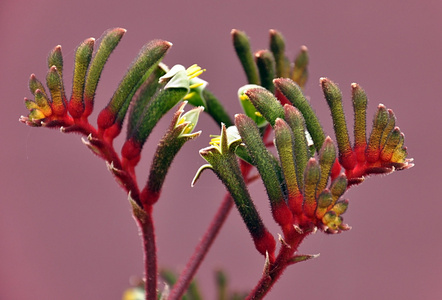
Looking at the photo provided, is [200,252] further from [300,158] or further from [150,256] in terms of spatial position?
[300,158]

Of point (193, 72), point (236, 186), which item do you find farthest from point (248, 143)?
point (193, 72)

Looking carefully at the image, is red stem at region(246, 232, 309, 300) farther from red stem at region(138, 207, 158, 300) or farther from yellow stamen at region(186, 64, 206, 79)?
yellow stamen at region(186, 64, 206, 79)

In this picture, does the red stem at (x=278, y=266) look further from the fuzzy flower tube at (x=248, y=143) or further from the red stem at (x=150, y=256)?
the red stem at (x=150, y=256)

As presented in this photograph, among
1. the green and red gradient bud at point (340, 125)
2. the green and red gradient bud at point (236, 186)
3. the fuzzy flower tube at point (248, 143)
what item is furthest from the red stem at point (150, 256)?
the green and red gradient bud at point (340, 125)

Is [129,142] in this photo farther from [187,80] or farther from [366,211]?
[366,211]

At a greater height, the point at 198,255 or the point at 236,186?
the point at 236,186

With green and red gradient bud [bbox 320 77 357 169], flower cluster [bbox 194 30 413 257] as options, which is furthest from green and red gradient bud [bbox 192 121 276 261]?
green and red gradient bud [bbox 320 77 357 169]

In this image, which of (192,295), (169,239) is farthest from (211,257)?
(192,295)
